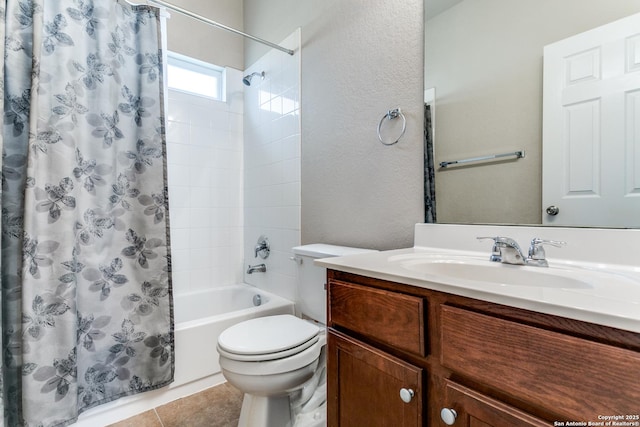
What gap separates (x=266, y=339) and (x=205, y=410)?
2.23ft

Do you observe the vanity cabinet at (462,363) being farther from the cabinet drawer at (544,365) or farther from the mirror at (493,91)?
the mirror at (493,91)

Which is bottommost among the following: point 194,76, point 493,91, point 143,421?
point 143,421

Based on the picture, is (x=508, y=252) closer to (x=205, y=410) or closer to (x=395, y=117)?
(x=395, y=117)

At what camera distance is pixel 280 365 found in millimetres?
1159

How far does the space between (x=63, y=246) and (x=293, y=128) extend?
52.5 inches

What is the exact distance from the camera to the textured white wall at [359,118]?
1312 millimetres

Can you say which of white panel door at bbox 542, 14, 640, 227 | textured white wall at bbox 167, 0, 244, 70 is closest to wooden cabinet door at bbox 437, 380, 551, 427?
white panel door at bbox 542, 14, 640, 227

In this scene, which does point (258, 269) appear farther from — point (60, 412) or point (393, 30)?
point (393, 30)

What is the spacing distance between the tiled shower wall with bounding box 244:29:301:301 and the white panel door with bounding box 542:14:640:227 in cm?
131

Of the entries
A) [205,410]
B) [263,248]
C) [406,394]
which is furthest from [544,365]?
[263,248]

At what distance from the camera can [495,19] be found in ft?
3.60

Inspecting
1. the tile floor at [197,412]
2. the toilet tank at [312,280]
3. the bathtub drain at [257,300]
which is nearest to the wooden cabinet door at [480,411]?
the toilet tank at [312,280]

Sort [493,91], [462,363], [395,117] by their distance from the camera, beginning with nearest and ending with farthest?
[462,363] < [493,91] < [395,117]

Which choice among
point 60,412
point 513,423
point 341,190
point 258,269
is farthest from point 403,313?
point 258,269
